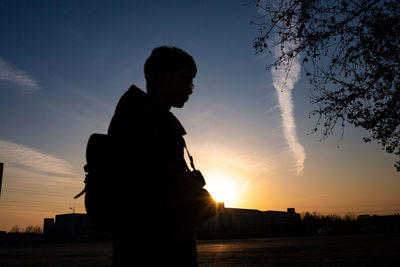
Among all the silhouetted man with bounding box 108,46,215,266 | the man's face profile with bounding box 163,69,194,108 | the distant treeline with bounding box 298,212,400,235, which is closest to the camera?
the silhouetted man with bounding box 108,46,215,266

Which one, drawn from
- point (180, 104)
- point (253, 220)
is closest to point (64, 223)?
point (253, 220)

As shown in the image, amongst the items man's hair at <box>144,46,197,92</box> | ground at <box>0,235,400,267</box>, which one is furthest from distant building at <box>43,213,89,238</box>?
man's hair at <box>144,46,197,92</box>

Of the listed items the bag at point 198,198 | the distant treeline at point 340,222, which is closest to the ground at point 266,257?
the bag at point 198,198

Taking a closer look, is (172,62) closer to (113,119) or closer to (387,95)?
(113,119)

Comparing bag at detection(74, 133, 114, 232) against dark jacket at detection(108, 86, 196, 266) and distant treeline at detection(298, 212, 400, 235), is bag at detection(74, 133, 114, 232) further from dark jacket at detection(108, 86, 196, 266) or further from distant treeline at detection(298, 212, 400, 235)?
distant treeline at detection(298, 212, 400, 235)

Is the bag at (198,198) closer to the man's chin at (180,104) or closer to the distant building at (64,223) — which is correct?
the man's chin at (180,104)

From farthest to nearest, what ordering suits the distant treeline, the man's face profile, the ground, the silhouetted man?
the distant treeline → the ground → the man's face profile → the silhouetted man

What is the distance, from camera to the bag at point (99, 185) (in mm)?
1350

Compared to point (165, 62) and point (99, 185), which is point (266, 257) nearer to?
point (165, 62)

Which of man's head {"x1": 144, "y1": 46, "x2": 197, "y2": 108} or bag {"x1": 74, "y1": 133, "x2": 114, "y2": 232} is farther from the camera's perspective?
man's head {"x1": 144, "y1": 46, "x2": 197, "y2": 108}

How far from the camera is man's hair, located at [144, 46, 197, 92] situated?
1.65 meters

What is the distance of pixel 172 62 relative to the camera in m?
1.65

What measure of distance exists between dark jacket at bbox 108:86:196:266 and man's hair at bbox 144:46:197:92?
32 cm

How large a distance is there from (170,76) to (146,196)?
1.97 ft
